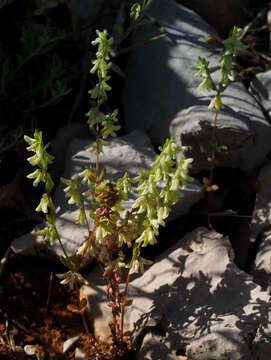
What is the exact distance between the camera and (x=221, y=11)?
14.0 ft

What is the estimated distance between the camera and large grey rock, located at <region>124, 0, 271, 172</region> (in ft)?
11.0

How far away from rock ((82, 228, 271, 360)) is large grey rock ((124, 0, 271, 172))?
2.27 ft

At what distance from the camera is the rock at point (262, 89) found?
12.0ft

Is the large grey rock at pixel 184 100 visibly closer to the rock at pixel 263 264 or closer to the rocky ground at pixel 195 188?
the rocky ground at pixel 195 188

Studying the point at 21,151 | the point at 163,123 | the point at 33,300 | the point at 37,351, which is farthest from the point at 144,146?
the point at 37,351

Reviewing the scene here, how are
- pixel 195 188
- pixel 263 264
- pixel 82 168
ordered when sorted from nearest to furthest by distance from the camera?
pixel 263 264
pixel 195 188
pixel 82 168

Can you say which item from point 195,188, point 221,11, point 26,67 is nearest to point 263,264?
point 195,188

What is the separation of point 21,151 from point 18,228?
0.54 m

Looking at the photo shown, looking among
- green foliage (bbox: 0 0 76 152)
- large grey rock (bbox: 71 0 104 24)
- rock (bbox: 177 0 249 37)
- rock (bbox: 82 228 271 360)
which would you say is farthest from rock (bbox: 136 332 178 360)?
rock (bbox: 177 0 249 37)

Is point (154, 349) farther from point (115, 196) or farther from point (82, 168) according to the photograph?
point (82, 168)

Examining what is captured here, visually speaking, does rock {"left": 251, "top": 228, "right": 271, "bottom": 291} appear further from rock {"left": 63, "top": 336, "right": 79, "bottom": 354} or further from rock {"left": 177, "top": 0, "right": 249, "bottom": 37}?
rock {"left": 177, "top": 0, "right": 249, "bottom": 37}

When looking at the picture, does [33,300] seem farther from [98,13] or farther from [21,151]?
[98,13]

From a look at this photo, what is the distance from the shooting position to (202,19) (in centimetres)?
407

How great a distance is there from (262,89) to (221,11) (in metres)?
0.99
